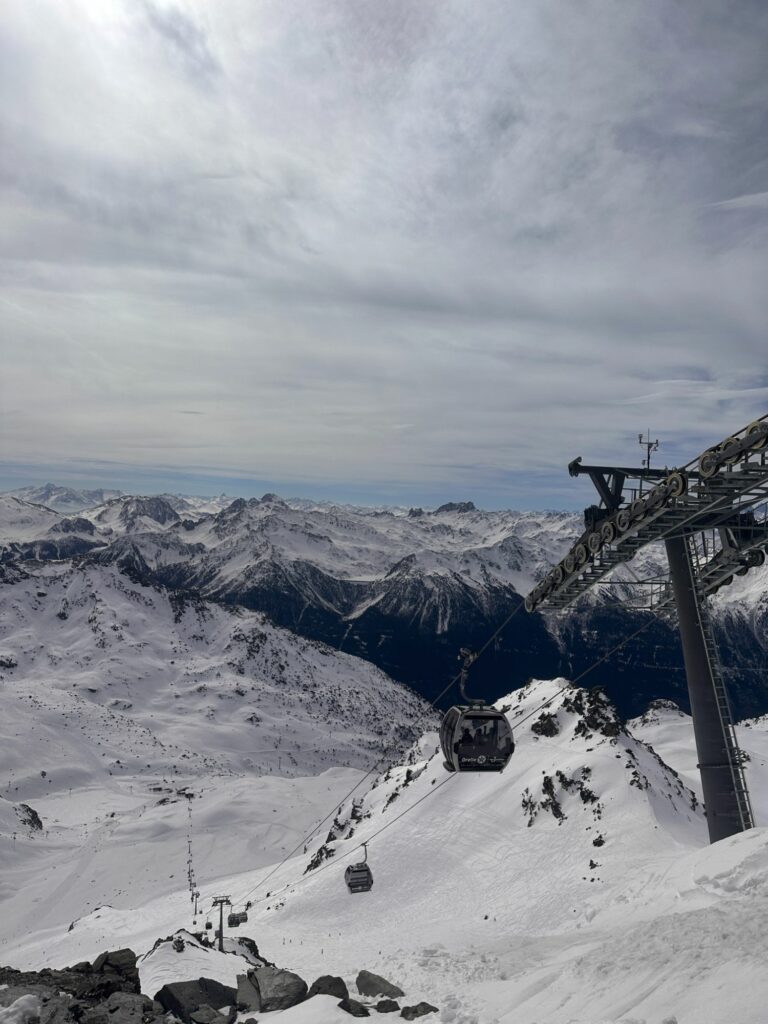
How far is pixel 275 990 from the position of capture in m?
20.1

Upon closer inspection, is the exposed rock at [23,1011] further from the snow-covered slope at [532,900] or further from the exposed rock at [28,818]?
the exposed rock at [28,818]

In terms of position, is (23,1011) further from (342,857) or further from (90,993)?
(342,857)

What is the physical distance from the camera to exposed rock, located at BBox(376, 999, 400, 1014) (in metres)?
17.6

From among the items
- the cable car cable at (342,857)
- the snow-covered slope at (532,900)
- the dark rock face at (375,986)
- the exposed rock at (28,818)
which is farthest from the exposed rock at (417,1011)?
the exposed rock at (28,818)

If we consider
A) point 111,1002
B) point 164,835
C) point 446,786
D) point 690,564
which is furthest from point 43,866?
point 690,564

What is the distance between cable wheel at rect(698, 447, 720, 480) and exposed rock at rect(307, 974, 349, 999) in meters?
19.7

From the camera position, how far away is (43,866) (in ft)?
317

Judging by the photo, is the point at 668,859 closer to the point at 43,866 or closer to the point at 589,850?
the point at 589,850

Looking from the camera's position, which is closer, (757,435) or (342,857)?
(757,435)

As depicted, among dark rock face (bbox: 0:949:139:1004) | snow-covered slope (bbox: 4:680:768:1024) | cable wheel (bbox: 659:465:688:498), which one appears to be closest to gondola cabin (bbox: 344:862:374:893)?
snow-covered slope (bbox: 4:680:768:1024)

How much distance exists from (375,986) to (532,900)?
2334 centimetres

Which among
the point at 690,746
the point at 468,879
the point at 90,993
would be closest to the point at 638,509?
the point at 90,993

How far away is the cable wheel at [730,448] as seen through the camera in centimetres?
1666

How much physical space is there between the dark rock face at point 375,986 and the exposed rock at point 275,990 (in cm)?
194
